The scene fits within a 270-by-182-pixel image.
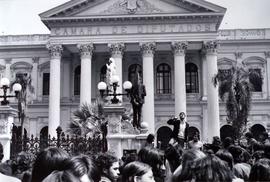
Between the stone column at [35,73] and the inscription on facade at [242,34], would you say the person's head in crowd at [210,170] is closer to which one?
the inscription on facade at [242,34]

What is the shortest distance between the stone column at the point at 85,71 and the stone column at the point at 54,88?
2.16 metres

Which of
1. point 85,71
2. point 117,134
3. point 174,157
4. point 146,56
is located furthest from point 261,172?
point 85,71

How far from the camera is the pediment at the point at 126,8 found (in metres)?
39.2

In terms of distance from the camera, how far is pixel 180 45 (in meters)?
38.9

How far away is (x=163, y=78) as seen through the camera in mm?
43719

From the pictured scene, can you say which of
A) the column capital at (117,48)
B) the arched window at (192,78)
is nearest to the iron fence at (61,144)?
the column capital at (117,48)

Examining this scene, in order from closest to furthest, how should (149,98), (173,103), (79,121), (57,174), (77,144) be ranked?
(57,174)
(77,144)
(79,121)
(149,98)
(173,103)

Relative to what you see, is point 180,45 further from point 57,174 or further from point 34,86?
point 57,174

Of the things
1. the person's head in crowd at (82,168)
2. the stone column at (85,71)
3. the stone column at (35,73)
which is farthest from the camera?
the stone column at (35,73)

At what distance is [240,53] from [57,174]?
139 feet

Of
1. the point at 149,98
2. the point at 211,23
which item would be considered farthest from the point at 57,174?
the point at 211,23

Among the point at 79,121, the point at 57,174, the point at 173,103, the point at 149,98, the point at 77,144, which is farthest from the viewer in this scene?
the point at 173,103

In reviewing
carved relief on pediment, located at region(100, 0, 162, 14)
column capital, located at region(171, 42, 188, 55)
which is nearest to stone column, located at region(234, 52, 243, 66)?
column capital, located at region(171, 42, 188, 55)

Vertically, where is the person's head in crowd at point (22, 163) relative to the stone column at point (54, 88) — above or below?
below
